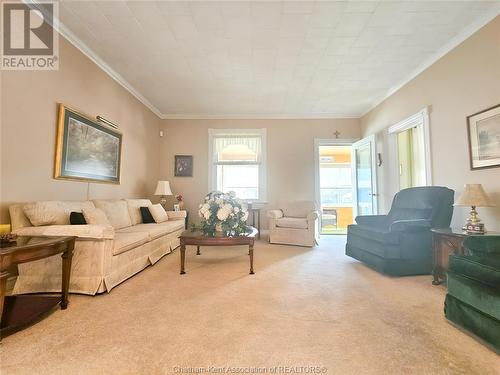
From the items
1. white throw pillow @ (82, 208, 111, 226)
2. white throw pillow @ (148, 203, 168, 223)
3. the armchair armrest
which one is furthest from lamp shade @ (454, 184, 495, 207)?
white throw pillow @ (148, 203, 168, 223)

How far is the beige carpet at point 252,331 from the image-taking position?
49.6 inches

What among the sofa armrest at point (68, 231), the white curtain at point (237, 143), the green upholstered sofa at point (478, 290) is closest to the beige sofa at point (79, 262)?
the sofa armrest at point (68, 231)

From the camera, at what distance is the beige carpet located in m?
1.26

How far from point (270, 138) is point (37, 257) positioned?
478 cm

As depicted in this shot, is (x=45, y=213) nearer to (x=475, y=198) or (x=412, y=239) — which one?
(x=412, y=239)

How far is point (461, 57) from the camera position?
2840 mm

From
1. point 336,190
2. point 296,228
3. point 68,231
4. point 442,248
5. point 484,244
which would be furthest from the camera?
point 336,190

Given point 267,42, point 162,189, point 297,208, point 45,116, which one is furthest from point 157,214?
point 267,42

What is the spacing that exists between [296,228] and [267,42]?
3023mm

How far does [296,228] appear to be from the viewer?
4.30 metres

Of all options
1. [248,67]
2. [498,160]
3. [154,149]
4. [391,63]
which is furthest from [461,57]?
[154,149]

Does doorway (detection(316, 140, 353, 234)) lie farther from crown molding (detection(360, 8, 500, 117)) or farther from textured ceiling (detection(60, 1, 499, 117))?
textured ceiling (detection(60, 1, 499, 117))

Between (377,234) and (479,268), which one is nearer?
(479,268)

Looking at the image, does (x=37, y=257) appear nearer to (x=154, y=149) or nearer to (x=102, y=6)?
(x=102, y=6)
